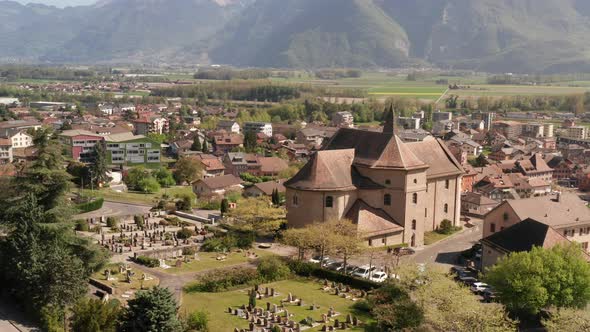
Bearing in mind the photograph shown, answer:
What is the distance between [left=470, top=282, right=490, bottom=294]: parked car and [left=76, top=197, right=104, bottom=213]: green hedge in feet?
122

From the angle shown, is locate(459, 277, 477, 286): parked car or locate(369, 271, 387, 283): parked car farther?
locate(459, 277, 477, 286): parked car

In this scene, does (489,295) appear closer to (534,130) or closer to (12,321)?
(12,321)

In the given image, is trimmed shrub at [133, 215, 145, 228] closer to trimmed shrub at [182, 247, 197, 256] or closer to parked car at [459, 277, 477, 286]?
trimmed shrub at [182, 247, 197, 256]

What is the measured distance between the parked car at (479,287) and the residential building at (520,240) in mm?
1068

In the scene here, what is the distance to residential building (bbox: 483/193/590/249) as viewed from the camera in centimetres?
4788

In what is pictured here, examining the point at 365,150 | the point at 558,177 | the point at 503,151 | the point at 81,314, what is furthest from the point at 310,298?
the point at 503,151

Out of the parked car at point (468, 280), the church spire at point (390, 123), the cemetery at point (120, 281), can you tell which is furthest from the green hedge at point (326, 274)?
the church spire at point (390, 123)

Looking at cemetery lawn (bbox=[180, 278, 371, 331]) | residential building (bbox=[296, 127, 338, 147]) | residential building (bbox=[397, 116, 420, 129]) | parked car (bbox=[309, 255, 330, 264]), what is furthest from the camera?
residential building (bbox=[397, 116, 420, 129])

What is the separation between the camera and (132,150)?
95.4 m

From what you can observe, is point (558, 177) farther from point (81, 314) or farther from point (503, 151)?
point (81, 314)

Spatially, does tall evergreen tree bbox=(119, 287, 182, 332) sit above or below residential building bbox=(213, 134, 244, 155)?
above

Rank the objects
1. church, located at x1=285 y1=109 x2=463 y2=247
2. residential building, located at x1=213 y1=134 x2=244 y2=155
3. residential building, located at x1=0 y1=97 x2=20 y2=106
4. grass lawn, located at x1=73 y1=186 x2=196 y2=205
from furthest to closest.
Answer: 1. residential building, located at x1=0 y1=97 x2=20 y2=106
2. residential building, located at x1=213 y1=134 x2=244 y2=155
3. grass lawn, located at x1=73 y1=186 x2=196 y2=205
4. church, located at x1=285 y1=109 x2=463 y2=247

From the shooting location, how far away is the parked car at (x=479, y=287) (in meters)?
39.3

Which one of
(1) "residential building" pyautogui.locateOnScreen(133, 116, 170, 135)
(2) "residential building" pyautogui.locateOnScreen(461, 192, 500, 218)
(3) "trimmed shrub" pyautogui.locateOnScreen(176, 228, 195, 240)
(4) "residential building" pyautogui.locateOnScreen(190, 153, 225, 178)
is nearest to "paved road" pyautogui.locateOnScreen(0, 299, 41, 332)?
(3) "trimmed shrub" pyautogui.locateOnScreen(176, 228, 195, 240)
